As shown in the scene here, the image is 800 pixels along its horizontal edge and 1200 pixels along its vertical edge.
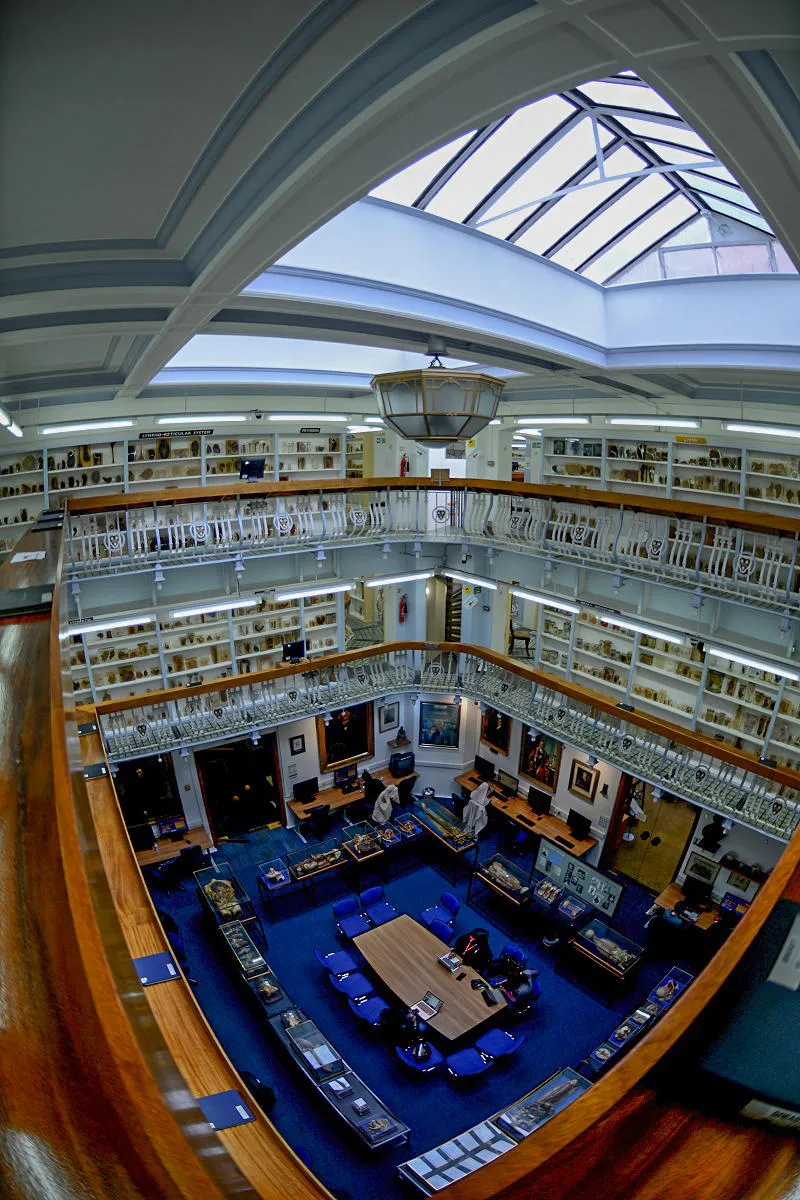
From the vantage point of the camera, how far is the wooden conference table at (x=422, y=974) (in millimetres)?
7988

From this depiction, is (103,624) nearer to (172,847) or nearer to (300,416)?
(172,847)

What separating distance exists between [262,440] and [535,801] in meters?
9.12

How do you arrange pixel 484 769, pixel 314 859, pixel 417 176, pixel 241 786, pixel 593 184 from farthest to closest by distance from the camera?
pixel 484 769 → pixel 241 786 → pixel 314 859 → pixel 417 176 → pixel 593 184

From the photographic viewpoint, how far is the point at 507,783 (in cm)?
1303

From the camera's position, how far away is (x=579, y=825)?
1142 centimetres

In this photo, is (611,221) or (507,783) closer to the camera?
(611,221)

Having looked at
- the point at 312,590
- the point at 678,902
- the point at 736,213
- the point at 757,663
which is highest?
the point at 736,213

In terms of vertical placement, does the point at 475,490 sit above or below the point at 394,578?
above

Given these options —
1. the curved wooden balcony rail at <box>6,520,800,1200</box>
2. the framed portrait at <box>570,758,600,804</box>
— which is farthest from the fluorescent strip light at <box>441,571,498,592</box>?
the curved wooden balcony rail at <box>6,520,800,1200</box>

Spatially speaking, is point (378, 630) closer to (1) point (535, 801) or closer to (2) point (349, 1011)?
(1) point (535, 801)

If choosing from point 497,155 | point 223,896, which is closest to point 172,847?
point 223,896

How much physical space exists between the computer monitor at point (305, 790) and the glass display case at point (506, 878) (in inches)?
149

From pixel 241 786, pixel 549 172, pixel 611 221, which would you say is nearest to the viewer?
pixel 549 172

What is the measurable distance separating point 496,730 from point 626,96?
10.5 m
